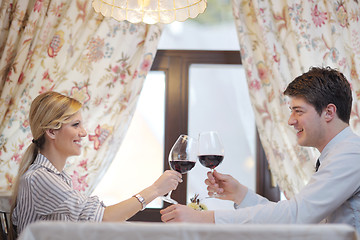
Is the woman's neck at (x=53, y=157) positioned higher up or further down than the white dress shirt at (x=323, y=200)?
higher up

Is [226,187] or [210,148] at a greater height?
[210,148]

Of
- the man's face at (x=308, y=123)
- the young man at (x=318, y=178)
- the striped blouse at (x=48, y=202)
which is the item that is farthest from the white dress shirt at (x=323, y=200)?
the striped blouse at (x=48, y=202)

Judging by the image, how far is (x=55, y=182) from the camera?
178 cm

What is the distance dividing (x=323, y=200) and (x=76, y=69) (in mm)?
1863

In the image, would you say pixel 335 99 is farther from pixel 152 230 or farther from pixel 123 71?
pixel 123 71

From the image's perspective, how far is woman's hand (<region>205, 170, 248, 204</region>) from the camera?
6.27 ft

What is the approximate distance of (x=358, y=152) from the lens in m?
1.58

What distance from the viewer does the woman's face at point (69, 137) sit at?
6.52 ft

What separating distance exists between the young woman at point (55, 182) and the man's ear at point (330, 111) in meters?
0.67

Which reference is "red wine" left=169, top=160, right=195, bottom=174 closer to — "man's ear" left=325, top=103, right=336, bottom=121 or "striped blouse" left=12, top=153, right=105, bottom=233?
"striped blouse" left=12, top=153, right=105, bottom=233

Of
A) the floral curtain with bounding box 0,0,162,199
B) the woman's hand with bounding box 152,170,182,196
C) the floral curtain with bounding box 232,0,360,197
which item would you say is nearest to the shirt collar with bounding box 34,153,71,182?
the woman's hand with bounding box 152,170,182,196

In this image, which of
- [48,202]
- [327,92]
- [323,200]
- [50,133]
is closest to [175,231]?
[323,200]

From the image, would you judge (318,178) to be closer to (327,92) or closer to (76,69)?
(327,92)

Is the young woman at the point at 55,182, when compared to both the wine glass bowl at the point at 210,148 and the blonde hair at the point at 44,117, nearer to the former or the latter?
the blonde hair at the point at 44,117
